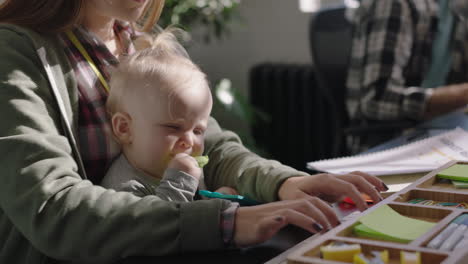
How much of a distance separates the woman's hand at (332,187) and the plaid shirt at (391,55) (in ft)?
Answer: 3.63

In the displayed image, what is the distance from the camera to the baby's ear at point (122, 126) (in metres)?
0.86

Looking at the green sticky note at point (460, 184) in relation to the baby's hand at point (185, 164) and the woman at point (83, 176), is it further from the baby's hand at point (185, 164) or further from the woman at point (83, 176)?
the baby's hand at point (185, 164)

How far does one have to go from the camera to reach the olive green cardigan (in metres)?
0.65

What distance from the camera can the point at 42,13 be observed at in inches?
34.0

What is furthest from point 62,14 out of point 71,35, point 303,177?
point 303,177

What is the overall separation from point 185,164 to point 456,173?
40 centimetres

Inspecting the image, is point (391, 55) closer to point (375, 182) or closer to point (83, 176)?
point (375, 182)

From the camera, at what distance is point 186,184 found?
0.78 metres

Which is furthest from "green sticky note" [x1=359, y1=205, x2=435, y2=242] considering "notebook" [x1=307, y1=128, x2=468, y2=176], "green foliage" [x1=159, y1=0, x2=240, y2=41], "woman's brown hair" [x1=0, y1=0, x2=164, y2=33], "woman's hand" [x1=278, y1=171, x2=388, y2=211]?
"green foliage" [x1=159, y1=0, x2=240, y2=41]

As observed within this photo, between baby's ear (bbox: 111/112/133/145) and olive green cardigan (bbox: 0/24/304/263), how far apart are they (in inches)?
3.5

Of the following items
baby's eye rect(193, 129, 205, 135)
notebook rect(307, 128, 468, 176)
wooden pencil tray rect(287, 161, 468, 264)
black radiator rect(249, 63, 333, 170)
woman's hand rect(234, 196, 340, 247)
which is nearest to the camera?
wooden pencil tray rect(287, 161, 468, 264)

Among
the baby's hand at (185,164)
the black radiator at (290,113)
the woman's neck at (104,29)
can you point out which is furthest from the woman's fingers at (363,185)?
the black radiator at (290,113)

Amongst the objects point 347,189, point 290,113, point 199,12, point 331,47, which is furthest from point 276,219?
point 290,113

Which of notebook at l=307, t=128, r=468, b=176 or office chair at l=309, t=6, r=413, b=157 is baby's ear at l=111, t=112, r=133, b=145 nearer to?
notebook at l=307, t=128, r=468, b=176
